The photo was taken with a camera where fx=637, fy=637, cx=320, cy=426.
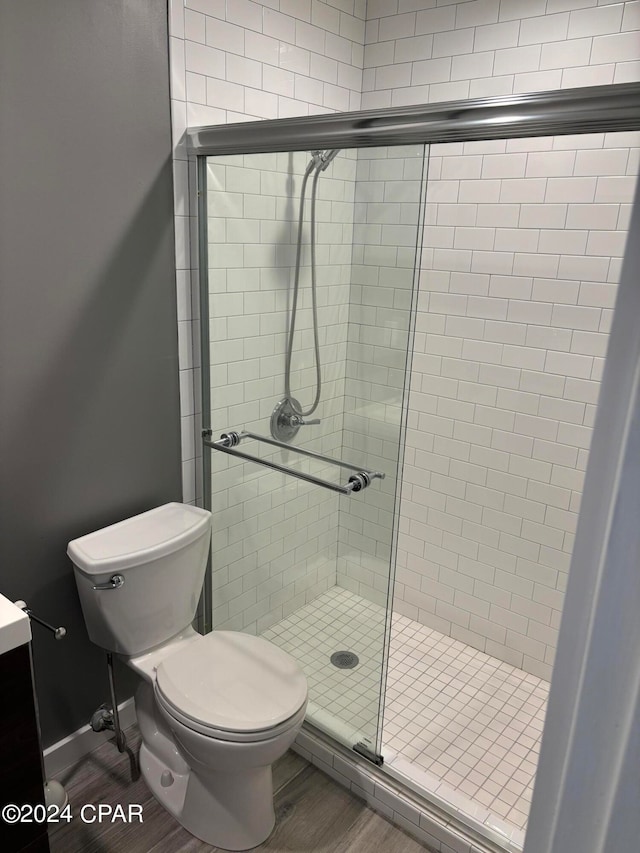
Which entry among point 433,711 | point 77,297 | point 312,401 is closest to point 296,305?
point 312,401

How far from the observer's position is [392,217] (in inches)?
67.7

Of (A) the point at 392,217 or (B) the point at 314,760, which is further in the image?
(B) the point at 314,760

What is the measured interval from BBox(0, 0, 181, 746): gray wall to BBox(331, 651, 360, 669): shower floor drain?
0.76 m

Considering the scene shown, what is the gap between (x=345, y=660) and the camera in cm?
208

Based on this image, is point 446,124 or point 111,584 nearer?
point 446,124

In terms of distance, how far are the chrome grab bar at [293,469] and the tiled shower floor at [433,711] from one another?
41cm

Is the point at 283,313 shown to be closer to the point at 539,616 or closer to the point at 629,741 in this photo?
the point at 539,616

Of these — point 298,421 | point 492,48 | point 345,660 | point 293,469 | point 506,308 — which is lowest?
point 345,660

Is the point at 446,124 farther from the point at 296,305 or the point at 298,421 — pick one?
the point at 298,421

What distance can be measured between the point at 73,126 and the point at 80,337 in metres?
0.54

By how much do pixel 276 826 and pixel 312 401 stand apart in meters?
1.27

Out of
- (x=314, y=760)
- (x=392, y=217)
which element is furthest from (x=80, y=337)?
(x=314, y=760)

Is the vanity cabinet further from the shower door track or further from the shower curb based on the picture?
the shower door track

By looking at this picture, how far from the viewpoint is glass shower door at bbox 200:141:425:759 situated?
1.81 metres
